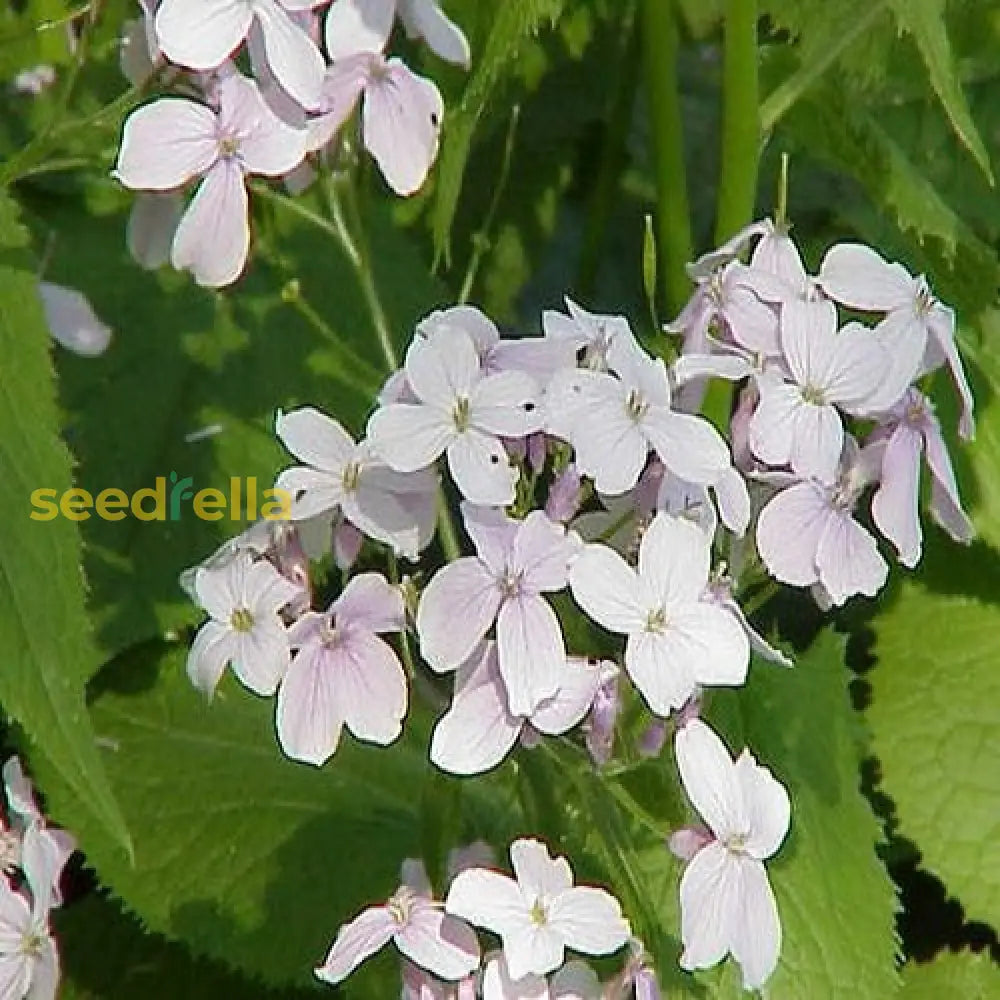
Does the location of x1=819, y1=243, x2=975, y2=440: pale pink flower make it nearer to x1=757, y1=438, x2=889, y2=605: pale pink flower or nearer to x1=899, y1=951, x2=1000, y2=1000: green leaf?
x1=757, y1=438, x2=889, y2=605: pale pink flower

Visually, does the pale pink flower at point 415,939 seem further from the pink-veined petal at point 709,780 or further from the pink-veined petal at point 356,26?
the pink-veined petal at point 356,26

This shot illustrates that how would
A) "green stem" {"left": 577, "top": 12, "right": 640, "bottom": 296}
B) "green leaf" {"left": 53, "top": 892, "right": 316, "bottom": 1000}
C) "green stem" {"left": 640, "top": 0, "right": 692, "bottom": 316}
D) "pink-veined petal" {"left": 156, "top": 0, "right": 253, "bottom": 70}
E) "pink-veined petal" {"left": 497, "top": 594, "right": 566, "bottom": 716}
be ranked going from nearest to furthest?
1. "pink-veined petal" {"left": 497, "top": 594, "right": 566, "bottom": 716}
2. "pink-veined petal" {"left": 156, "top": 0, "right": 253, "bottom": 70}
3. "green stem" {"left": 640, "top": 0, "right": 692, "bottom": 316}
4. "green leaf" {"left": 53, "top": 892, "right": 316, "bottom": 1000}
5. "green stem" {"left": 577, "top": 12, "right": 640, "bottom": 296}

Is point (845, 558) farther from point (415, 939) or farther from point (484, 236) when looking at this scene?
point (484, 236)

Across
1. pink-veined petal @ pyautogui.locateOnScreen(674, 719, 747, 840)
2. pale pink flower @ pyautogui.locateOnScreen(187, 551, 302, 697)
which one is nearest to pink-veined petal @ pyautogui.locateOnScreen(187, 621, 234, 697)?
pale pink flower @ pyautogui.locateOnScreen(187, 551, 302, 697)

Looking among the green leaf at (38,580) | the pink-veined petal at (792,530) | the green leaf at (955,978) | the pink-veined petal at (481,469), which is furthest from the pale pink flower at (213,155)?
the green leaf at (955,978)

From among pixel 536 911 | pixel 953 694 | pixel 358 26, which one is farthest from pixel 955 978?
pixel 358 26

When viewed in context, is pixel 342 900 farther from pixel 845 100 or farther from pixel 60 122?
pixel 845 100
